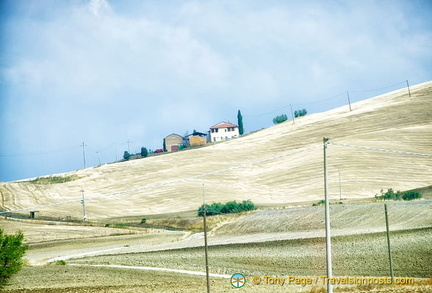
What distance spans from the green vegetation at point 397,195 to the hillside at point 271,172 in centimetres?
496

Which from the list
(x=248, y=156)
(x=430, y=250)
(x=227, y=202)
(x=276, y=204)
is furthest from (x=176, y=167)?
(x=430, y=250)

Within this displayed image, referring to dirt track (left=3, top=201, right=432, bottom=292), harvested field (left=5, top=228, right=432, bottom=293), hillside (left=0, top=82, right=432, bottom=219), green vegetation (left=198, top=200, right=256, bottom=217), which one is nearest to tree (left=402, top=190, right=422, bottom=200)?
hillside (left=0, top=82, right=432, bottom=219)

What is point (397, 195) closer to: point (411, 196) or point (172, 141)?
point (411, 196)

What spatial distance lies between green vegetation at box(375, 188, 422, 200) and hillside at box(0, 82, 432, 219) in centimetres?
496

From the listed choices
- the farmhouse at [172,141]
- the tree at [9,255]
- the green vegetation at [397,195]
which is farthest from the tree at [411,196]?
the farmhouse at [172,141]

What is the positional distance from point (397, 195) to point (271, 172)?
1524 inches

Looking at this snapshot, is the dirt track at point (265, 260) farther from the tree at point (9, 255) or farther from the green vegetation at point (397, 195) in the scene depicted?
the green vegetation at point (397, 195)

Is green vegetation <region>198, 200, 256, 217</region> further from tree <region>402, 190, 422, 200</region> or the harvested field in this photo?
the harvested field

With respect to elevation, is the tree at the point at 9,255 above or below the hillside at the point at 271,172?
below

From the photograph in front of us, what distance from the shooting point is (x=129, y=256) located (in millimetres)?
49750

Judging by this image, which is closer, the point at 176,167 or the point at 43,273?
the point at 43,273

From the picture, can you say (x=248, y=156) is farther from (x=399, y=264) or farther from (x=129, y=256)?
(x=399, y=264)

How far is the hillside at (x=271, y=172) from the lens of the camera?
92.0m

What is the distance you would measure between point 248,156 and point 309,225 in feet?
247
